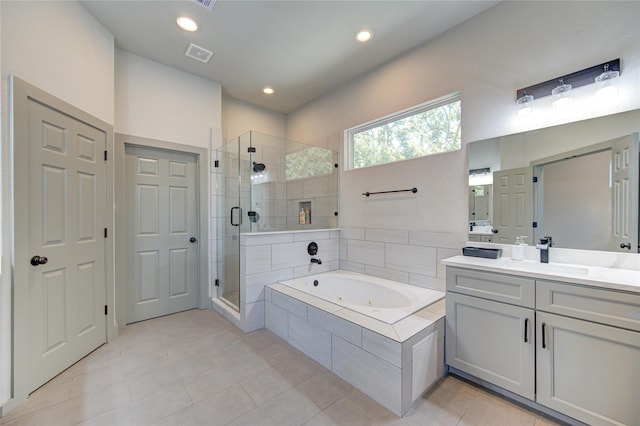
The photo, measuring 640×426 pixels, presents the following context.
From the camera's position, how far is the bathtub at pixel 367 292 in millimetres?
2096

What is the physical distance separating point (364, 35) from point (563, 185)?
2103 millimetres

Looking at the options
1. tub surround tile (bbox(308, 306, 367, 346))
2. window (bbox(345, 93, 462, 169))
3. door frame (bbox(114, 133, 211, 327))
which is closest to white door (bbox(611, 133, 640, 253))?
window (bbox(345, 93, 462, 169))

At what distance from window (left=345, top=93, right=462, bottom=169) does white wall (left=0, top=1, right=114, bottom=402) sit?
2.64m

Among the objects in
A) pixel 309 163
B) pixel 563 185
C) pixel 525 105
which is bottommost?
pixel 563 185

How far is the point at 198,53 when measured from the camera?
2785mm

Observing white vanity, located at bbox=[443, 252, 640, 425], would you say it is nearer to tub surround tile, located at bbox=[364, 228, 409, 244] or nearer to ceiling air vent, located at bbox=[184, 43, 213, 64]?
tub surround tile, located at bbox=[364, 228, 409, 244]

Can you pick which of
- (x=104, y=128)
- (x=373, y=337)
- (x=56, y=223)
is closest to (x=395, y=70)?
(x=373, y=337)

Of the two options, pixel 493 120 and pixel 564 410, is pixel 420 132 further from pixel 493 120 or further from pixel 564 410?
pixel 564 410

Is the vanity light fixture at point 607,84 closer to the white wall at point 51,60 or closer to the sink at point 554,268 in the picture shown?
the sink at point 554,268

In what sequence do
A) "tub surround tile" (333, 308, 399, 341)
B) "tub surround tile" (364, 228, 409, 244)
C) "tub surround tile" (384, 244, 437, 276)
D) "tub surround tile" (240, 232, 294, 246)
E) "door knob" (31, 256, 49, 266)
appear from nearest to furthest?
"tub surround tile" (333, 308, 399, 341) < "door knob" (31, 256, 49, 266) < "tub surround tile" (384, 244, 437, 276) < "tub surround tile" (240, 232, 294, 246) < "tub surround tile" (364, 228, 409, 244)

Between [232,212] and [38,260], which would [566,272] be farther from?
[38,260]

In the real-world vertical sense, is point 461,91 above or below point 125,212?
above

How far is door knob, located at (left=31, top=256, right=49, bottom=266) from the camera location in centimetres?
178

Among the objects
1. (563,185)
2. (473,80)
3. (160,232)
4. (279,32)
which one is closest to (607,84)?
(563,185)
